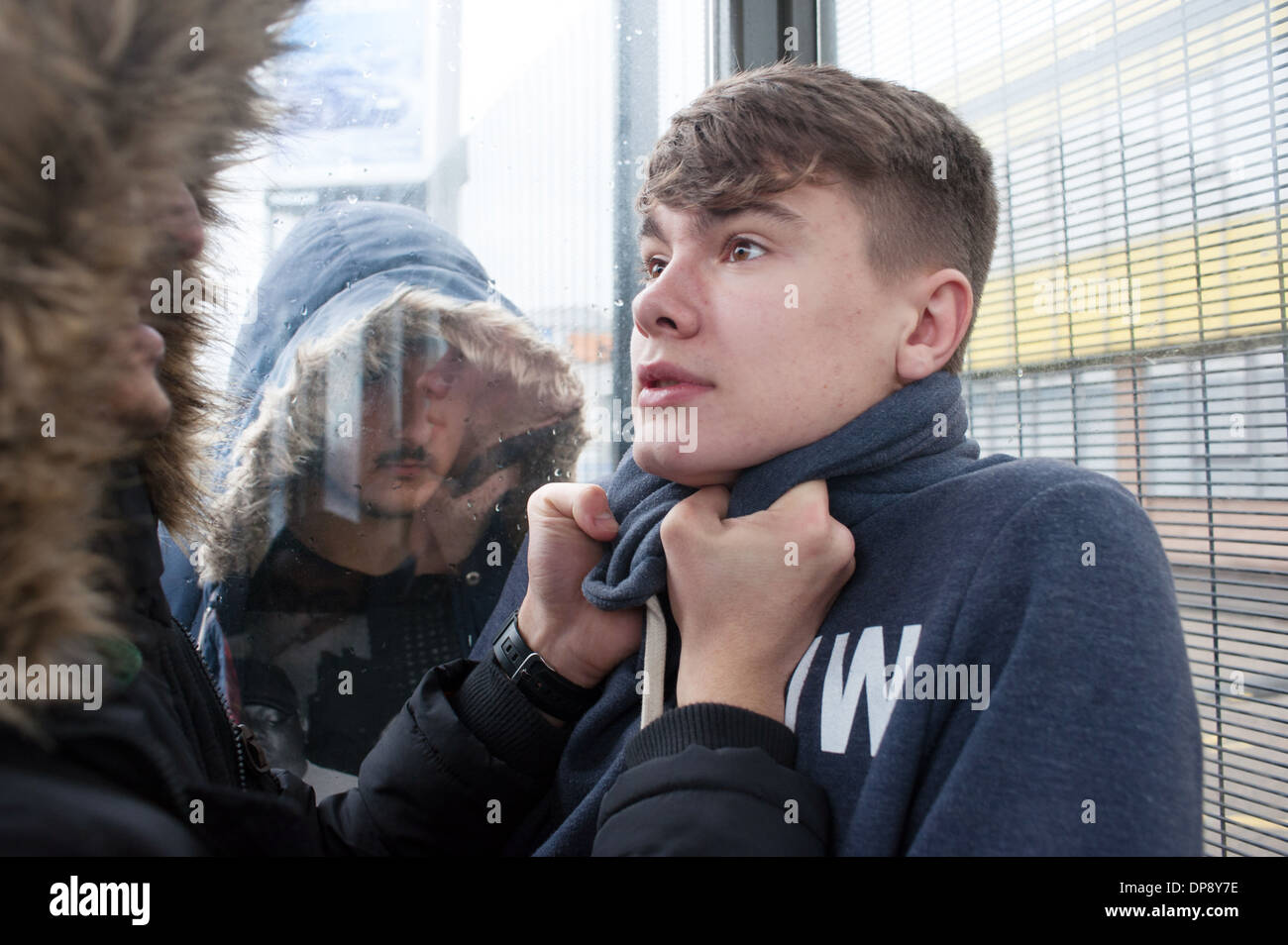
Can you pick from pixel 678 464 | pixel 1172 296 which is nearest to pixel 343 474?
pixel 678 464

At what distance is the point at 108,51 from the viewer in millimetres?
479

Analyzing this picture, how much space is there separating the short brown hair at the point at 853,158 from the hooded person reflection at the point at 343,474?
1.61ft

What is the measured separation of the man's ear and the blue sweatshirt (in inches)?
1.7

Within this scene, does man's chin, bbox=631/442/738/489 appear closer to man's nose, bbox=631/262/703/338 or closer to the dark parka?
man's nose, bbox=631/262/703/338

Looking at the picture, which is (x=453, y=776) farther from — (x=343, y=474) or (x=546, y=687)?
(x=343, y=474)

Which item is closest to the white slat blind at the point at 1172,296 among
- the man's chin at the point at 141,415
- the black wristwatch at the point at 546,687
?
the black wristwatch at the point at 546,687

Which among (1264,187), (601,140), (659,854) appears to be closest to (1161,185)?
(1264,187)

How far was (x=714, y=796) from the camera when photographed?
2.27 feet

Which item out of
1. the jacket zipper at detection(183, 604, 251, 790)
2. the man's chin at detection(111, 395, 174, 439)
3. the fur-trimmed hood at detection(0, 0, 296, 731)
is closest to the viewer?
the fur-trimmed hood at detection(0, 0, 296, 731)

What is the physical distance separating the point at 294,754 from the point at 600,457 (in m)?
0.74

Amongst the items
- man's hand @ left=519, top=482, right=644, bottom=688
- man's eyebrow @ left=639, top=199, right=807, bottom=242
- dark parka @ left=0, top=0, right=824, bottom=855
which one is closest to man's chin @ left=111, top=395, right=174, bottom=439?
dark parka @ left=0, top=0, right=824, bottom=855

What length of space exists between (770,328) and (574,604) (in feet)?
1.47

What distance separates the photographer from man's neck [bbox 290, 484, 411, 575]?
4.31 feet

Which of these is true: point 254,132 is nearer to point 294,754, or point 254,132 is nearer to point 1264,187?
point 294,754
